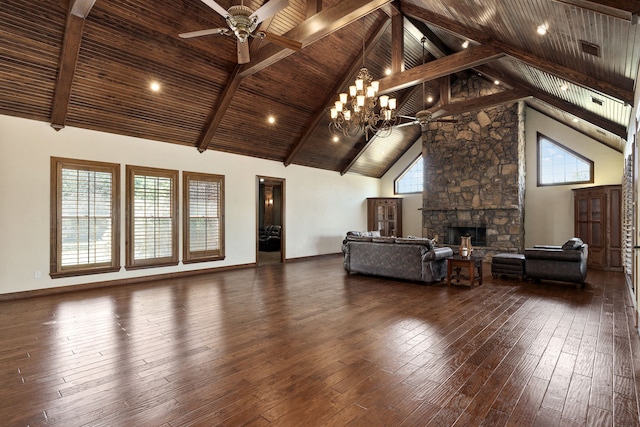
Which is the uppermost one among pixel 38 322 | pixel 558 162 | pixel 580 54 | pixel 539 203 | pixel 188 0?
pixel 188 0

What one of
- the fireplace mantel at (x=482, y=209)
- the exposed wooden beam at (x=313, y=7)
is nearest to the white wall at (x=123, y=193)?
the fireplace mantel at (x=482, y=209)

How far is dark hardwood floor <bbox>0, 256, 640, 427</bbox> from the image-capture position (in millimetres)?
2139

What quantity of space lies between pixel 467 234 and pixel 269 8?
852 cm

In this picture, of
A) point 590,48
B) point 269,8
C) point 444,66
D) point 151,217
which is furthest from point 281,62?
point 590,48

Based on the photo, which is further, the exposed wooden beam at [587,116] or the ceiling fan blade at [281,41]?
the exposed wooden beam at [587,116]

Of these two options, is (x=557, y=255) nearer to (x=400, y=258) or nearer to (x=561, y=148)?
(x=400, y=258)

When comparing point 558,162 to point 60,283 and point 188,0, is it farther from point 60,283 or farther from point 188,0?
point 60,283

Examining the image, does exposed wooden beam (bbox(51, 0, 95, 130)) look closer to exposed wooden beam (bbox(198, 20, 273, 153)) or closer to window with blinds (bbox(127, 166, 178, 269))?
window with blinds (bbox(127, 166, 178, 269))

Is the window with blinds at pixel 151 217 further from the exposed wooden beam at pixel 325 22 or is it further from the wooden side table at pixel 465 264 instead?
the wooden side table at pixel 465 264

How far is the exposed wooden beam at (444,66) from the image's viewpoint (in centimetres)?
548

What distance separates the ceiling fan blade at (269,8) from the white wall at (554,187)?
8807 millimetres

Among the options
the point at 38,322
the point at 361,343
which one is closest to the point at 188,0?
the point at 38,322

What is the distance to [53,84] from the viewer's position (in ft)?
17.1

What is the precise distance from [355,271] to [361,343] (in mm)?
3947
